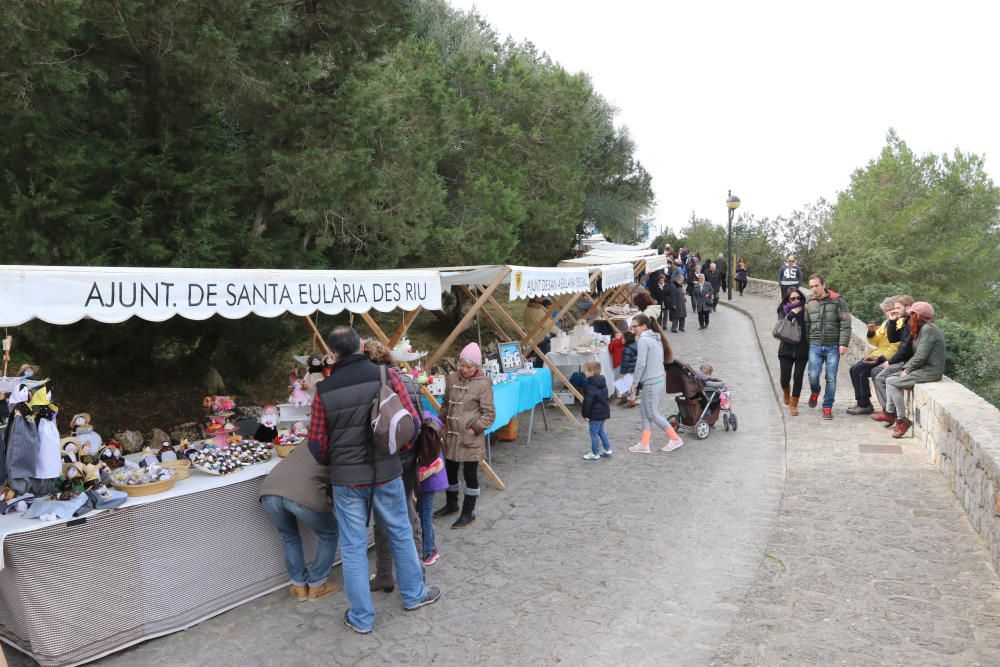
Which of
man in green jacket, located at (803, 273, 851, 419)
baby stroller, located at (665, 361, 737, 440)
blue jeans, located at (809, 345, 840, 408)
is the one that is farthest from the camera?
blue jeans, located at (809, 345, 840, 408)

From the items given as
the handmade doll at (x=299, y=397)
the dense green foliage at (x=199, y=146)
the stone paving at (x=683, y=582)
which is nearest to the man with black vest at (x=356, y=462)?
the stone paving at (x=683, y=582)

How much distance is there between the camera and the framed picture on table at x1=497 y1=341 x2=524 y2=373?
953 cm

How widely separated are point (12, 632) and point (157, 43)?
19.0 feet

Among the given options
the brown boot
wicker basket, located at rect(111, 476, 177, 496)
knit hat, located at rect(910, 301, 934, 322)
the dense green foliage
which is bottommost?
the brown boot

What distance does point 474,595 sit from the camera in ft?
16.1

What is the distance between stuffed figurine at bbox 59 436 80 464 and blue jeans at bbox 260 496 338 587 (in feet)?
3.86

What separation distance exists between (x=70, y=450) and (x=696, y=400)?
714 cm

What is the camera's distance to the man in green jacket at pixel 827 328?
363 inches

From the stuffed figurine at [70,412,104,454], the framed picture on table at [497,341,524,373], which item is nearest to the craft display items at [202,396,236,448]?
the stuffed figurine at [70,412,104,454]

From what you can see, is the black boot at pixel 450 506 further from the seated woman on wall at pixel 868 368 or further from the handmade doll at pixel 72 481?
the seated woman on wall at pixel 868 368

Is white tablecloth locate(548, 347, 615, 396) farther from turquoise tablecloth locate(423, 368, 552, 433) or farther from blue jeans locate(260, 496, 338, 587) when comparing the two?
blue jeans locate(260, 496, 338, 587)

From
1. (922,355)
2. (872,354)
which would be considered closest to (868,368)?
(872,354)

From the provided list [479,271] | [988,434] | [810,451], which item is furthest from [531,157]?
[988,434]

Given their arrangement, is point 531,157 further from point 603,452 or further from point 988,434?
point 988,434
